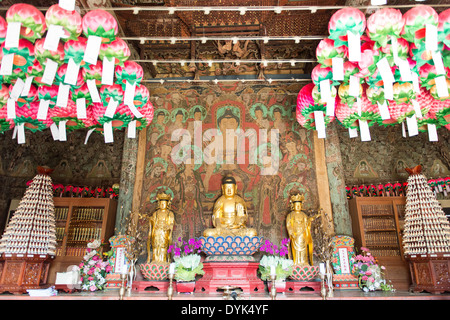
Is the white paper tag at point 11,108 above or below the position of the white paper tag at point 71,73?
below

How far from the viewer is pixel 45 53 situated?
317 cm

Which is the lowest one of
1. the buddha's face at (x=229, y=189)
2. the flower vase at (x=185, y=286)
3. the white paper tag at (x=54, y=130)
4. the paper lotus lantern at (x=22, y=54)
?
the flower vase at (x=185, y=286)

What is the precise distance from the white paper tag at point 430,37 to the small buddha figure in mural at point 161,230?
173 inches

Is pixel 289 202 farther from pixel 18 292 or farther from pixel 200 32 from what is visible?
pixel 18 292

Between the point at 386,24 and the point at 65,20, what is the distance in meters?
3.01

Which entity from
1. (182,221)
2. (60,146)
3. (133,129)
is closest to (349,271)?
(182,221)

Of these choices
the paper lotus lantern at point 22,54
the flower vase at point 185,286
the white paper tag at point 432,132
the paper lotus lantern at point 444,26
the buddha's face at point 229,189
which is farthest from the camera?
the buddha's face at point 229,189

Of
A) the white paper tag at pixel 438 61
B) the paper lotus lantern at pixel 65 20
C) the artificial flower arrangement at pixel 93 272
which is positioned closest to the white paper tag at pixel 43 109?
the paper lotus lantern at pixel 65 20

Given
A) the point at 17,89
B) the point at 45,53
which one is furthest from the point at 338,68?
the point at 17,89

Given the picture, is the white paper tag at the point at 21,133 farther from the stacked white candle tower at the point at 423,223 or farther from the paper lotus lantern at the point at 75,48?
the stacked white candle tower at the point at 423,223

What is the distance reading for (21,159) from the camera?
6.97m

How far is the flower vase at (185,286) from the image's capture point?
15.2 ft

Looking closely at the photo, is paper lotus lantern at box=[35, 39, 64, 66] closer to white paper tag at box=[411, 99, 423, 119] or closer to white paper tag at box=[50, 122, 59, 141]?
white paper tag at box=[50, 122, 59, 141]

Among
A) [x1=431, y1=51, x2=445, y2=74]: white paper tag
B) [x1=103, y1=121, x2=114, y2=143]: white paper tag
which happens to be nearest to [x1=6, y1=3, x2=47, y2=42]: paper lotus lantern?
[x1=103, y1=121, x2=114, y2=143]: white paper tag
